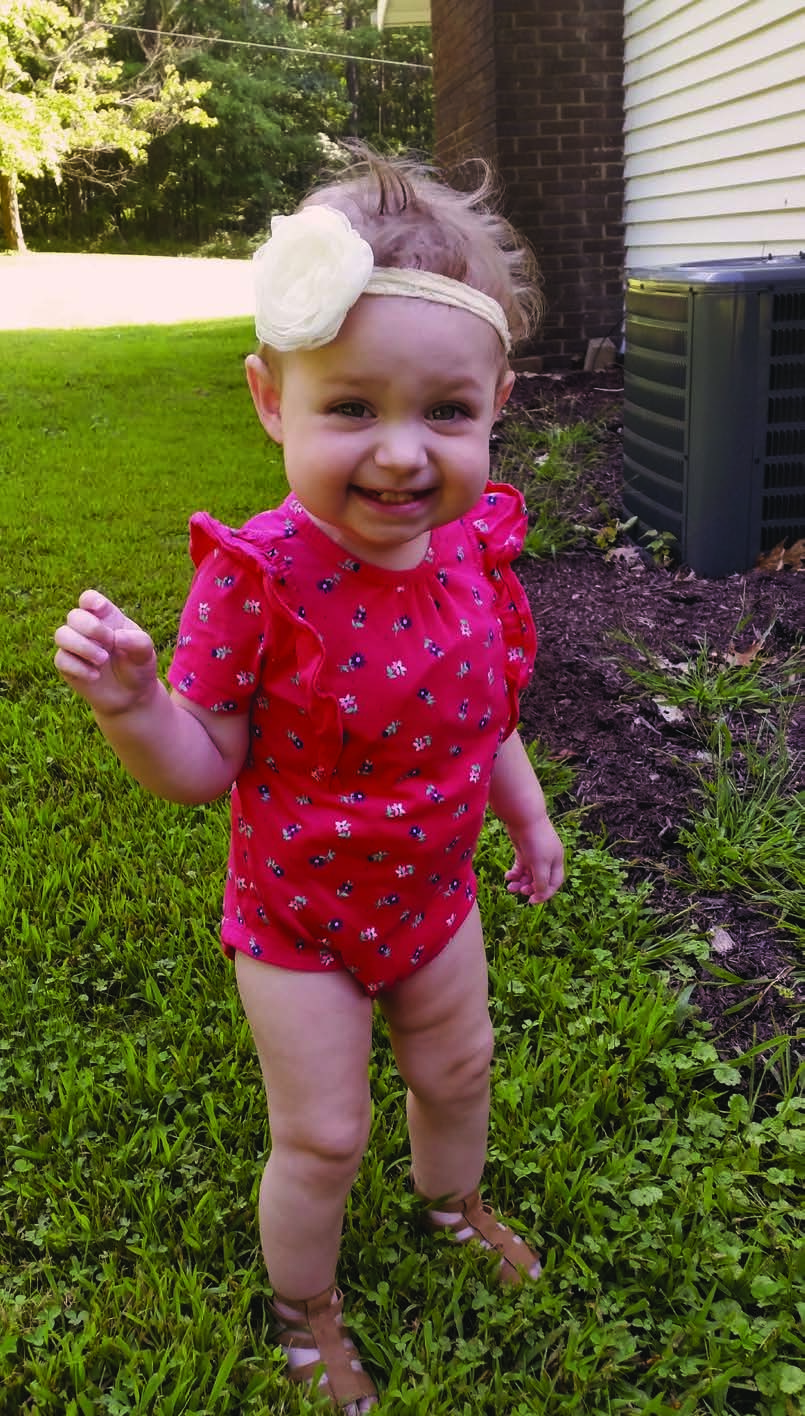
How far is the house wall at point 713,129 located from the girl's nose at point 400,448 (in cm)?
535

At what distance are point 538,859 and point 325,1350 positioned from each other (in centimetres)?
75

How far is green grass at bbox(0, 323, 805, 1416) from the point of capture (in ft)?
5.41

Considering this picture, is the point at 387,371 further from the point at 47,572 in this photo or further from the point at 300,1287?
the point at 47,572

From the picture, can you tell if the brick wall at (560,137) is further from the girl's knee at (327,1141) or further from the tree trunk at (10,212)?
the tree trunk at (10,212)

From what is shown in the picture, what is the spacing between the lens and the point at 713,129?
6.95m

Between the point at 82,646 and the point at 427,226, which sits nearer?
the point at 82,646

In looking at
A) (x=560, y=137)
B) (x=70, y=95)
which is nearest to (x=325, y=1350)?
(x=560, y=137)

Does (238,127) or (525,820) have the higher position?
(238,127)

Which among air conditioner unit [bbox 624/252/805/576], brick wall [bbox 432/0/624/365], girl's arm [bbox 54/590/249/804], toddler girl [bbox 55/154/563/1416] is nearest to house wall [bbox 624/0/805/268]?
brick wall [bbox 432/0/624/365]

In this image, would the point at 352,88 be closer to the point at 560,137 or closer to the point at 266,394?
the point at 560,137

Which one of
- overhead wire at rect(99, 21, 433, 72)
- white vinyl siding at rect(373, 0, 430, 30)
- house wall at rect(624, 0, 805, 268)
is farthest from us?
overhead wire at rect(99, 21, 433, 72)

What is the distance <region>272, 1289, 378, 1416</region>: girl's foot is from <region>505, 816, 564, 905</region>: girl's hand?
650mm

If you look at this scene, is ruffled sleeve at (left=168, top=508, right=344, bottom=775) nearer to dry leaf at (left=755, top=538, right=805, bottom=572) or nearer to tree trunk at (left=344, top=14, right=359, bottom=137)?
dry leaf at (left=755, top=538, right=805, bottom=572)

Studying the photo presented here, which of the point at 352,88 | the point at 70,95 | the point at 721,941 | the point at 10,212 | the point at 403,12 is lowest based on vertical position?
the point at 721,941
